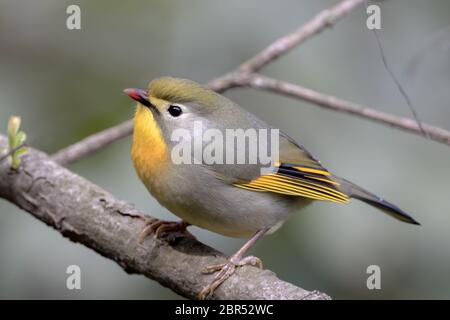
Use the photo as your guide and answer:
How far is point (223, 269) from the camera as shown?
3.10m

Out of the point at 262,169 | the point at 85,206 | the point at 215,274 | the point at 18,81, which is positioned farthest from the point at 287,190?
the point at 18,81

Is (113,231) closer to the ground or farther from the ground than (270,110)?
closer to the ground

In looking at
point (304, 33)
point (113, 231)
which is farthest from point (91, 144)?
point (304, 33)

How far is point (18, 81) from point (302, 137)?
68.2 inches

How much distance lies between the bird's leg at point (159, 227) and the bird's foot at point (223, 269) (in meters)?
0.38

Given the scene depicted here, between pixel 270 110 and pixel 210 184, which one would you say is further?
pixel 270 110

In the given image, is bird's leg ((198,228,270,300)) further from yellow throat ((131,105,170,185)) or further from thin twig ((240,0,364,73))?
thin twig ((240,0,364,73))

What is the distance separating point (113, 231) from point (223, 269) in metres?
0.62

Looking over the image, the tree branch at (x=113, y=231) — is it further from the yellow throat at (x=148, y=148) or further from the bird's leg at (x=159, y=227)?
the yellow throat at (x=148, y=148)

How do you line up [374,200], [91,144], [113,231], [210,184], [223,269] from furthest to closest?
1. [91,144]
2. [374,200]
3. [113,231]
4. [210,184]
5. [223,269]

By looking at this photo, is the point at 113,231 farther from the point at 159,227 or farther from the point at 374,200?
the point at 374,200

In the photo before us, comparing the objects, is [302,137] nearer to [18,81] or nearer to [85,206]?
[85,206]

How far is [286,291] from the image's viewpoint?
278 cm

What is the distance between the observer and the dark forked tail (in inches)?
144
